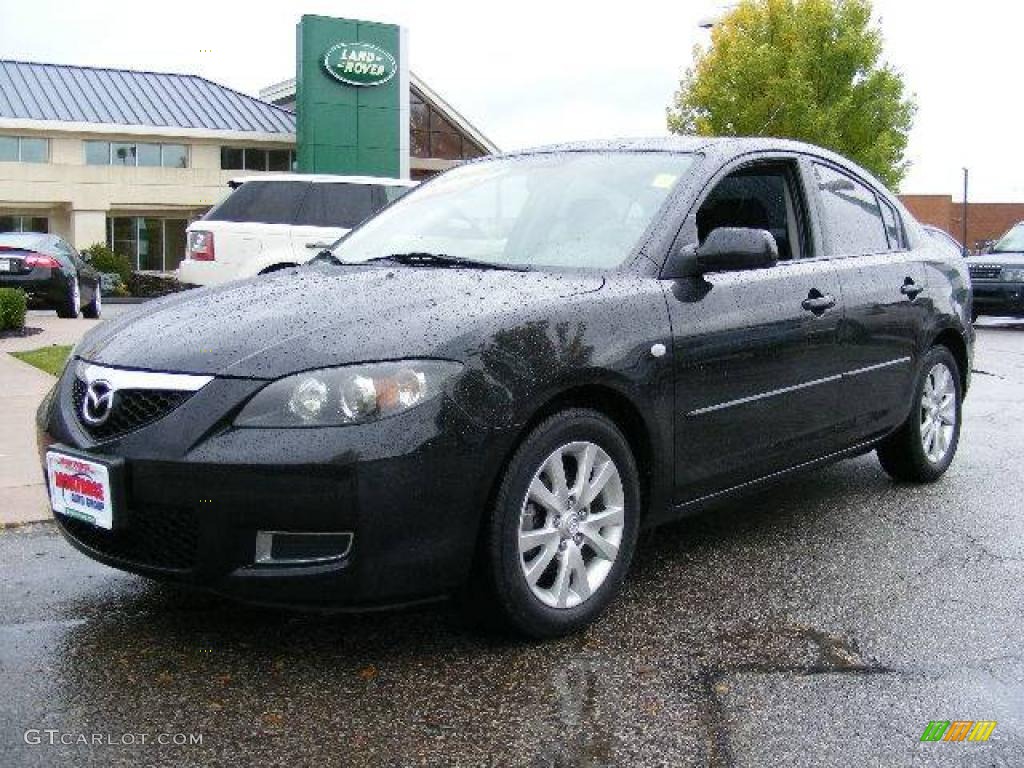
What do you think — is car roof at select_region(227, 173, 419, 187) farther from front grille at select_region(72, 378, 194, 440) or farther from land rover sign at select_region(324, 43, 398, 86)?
land rover sign at select_region(324, 43, 398, 86)

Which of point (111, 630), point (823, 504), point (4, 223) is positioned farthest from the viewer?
point (4, 223)

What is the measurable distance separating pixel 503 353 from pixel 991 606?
2.04m

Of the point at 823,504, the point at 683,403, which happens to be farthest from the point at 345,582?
the point at 823,504

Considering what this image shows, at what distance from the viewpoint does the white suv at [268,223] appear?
40.1 ft

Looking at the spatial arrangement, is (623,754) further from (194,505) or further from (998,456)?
Answer: (998,456)

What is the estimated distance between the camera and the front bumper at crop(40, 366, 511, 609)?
3242 mm

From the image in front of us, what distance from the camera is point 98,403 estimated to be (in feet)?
11.7

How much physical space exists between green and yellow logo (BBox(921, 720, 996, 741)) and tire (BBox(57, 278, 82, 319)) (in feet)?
50.8

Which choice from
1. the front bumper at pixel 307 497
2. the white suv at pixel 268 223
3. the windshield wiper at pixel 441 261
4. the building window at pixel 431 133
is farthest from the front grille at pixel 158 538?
the building window at pixel 431 133

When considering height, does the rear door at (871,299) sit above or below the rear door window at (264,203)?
below

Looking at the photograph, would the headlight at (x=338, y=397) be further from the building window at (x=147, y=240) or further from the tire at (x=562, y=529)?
the building window at (x=147, y=240)

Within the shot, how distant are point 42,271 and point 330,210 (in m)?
5.49

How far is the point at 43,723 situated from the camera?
314 cm

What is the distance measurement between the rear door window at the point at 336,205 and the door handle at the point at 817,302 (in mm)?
8463
